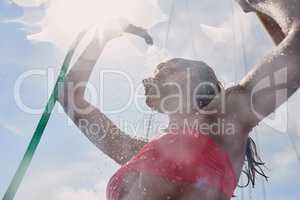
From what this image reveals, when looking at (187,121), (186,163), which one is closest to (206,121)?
(187,121)

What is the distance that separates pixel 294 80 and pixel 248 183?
1.20 metres

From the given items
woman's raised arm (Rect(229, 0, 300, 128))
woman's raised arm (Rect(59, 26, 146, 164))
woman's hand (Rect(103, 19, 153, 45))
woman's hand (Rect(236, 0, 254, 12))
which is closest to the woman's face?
woman's hand (Rect(103, 19, 153, 45))

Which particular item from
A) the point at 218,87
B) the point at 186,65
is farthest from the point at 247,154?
the point at 186,65

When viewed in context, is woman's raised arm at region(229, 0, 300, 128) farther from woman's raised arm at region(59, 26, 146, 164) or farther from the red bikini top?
woman's raised arm at region(59, 26, 146, 164)

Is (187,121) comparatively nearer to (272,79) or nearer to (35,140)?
(272,79)

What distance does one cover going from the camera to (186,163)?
12.3 ft

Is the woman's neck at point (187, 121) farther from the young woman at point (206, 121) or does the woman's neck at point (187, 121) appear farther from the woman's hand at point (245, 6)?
the woman's hand at point (245, 6)

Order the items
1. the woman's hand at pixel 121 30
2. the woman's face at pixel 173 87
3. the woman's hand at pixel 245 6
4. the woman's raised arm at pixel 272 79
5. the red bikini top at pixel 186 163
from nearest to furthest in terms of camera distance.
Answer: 1. the woman's raised arm at pixel 272 79
2. the red bikini top at pixel 186 163
3. the woman's hand at pixel 245 6
4. the woman's face at pixel 173 87
5. the woman's hand at pixel 121 30

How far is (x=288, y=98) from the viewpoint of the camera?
3559mm

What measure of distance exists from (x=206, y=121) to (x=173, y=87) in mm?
518

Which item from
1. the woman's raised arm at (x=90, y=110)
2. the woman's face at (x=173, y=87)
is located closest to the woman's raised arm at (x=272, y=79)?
the woman's face at (x=173, y=87)

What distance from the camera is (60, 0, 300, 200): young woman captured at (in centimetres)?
351

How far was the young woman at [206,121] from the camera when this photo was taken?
11.5 feet

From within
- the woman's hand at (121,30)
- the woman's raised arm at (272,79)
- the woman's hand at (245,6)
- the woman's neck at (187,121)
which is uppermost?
the woman's hand at (245,6)
